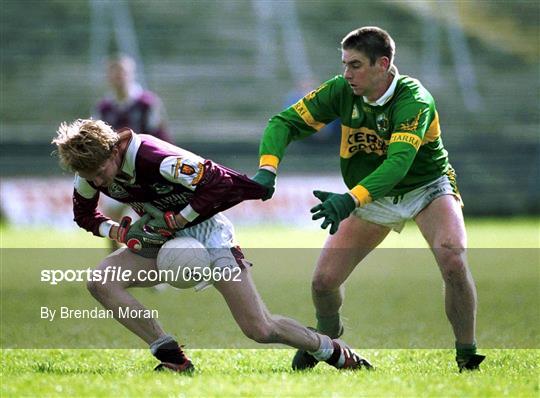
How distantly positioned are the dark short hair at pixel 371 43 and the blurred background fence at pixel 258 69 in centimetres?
1487

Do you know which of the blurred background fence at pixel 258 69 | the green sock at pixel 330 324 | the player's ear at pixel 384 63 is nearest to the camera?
the player's ear at pixel 384 63

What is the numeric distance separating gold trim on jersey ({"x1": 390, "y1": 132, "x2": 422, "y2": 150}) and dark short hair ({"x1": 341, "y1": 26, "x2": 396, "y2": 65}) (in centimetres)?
47

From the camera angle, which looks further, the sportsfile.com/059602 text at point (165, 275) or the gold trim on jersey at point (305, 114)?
the gold trim on jersey at point (305, 114)

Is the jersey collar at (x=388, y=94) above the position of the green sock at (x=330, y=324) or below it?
above

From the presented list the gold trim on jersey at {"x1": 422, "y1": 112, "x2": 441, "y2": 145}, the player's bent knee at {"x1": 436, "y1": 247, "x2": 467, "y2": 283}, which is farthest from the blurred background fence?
→ the player's bent knee at {"x1": 436, "y1": 247, "x2": 467, "y2": 283}

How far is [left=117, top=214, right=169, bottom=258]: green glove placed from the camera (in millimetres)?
5840

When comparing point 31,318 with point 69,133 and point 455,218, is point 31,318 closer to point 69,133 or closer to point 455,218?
point 69,133

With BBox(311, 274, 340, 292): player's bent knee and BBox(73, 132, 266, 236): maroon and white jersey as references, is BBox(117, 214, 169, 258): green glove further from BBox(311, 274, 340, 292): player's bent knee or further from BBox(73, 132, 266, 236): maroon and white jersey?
BBox(311, 274, 340, 292): player's bent knee

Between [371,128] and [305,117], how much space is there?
0.41 m

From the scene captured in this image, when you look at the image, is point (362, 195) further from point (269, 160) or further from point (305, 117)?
point (305, 117)

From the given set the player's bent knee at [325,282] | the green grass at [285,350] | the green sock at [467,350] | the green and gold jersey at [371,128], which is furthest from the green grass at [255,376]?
the green and gold jersey at [371,128]

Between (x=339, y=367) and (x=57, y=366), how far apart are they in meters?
1.61

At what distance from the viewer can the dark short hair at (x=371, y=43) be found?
19.8ft

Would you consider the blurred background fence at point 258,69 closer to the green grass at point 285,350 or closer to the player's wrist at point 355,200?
the green grass at point 285,350
